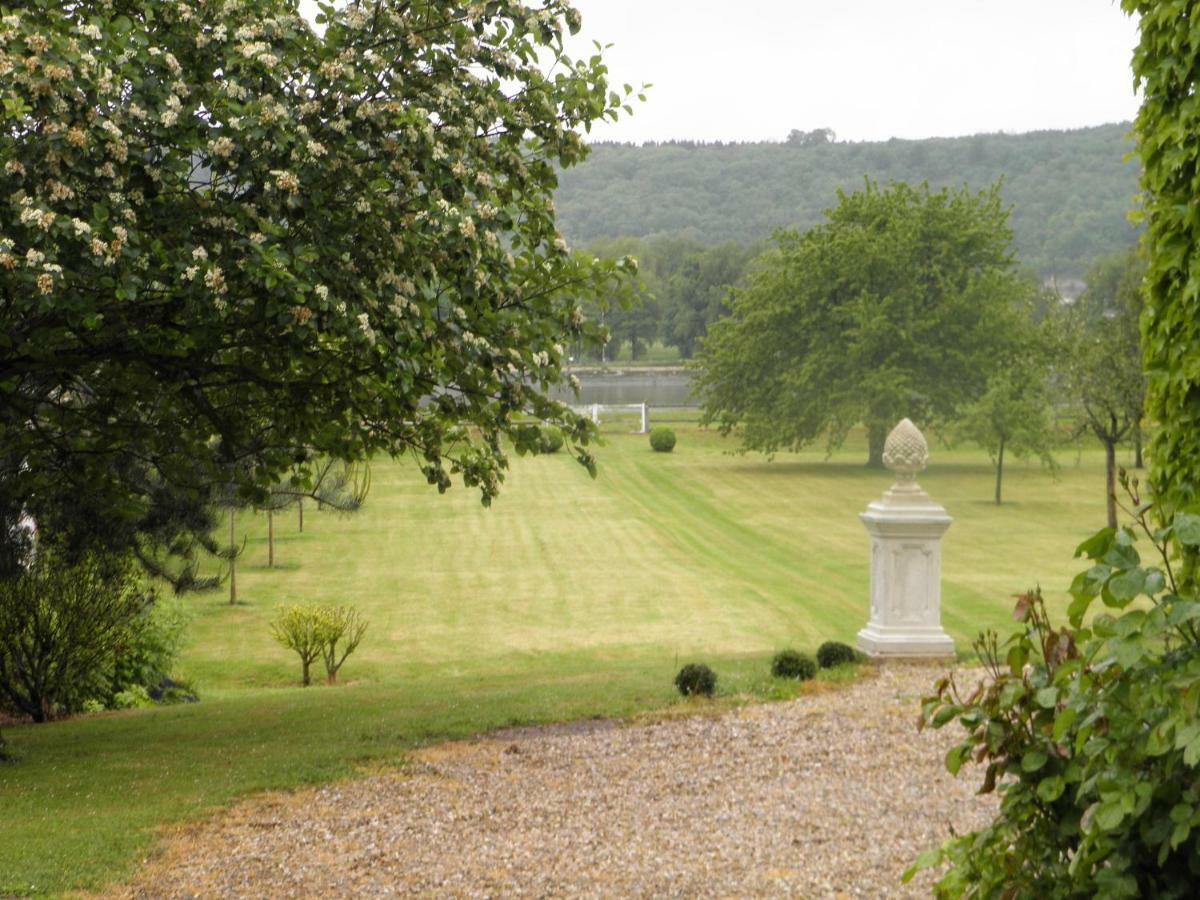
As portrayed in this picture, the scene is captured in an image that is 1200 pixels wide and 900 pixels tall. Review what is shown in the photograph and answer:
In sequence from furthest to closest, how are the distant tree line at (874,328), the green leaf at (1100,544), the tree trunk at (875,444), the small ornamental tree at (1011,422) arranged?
the tree trunk at (875,444) → the distant tree line at (874,328) → the small ornamental tree at (1011,422) → the green leaf at (1100,544)

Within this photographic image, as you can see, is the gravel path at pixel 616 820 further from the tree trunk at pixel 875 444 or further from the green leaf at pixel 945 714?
the tree trunk at pixel 875 444

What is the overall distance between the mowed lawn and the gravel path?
1.93 feet

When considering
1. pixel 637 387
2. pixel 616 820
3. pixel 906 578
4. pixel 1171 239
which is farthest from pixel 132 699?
pixel 637 387

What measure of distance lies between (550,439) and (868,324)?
128 feet

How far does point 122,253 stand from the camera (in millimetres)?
6539

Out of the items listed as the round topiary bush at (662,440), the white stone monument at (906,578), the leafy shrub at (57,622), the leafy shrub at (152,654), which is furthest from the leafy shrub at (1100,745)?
the round topiary bush at (662,440)

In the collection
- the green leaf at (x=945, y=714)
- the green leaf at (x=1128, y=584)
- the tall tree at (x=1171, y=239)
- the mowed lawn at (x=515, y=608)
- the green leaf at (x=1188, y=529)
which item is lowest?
the mowed lawn at (x=515, y=608)

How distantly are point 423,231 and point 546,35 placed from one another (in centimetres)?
169

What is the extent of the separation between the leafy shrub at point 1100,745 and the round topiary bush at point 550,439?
5942 mm

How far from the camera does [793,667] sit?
1081cm

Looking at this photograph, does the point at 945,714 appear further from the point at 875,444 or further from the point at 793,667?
the point at 875,444

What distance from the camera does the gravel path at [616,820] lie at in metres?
5.79

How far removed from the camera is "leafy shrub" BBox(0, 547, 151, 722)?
1059 centimetres

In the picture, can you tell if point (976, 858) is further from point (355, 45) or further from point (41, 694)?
point (41, 694)
